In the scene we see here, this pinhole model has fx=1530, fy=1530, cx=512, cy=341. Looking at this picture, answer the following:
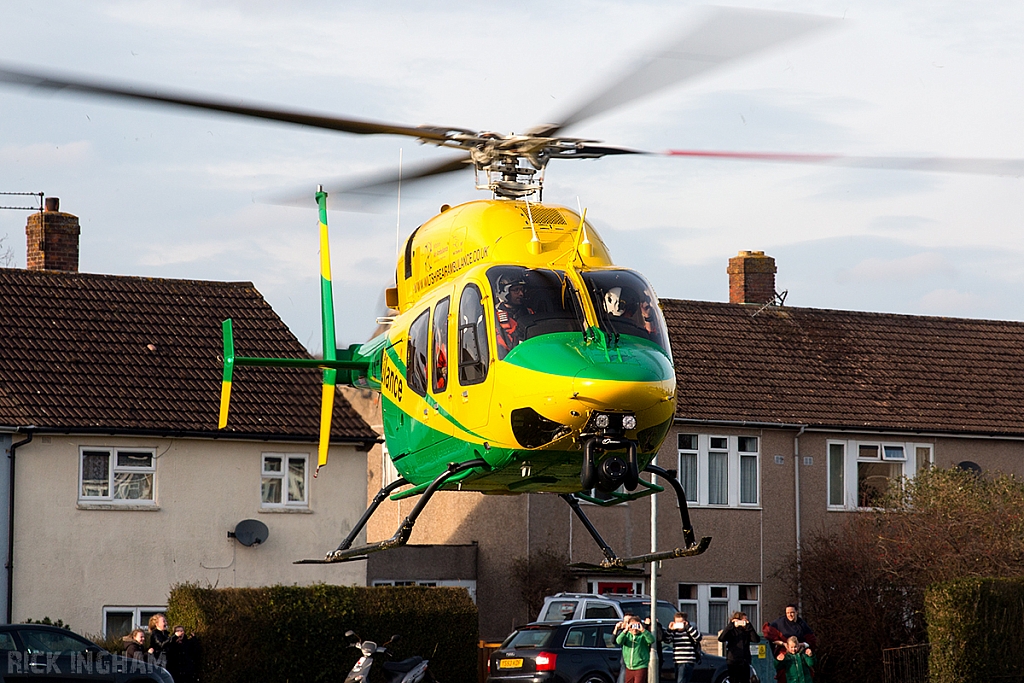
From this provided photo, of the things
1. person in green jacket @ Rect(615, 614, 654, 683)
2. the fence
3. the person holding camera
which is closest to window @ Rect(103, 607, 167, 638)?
person in green jacket @ Rect(615, 614, 654, 683)

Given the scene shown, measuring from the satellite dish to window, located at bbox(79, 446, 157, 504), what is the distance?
179cm

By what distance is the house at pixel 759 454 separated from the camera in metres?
34.8

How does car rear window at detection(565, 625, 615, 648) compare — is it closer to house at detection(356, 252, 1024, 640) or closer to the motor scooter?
the motor scooter

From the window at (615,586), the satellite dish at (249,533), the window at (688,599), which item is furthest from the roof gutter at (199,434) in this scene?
the window at (688,599)

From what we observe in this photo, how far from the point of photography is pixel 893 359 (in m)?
40.0

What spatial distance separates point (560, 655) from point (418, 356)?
33.4 ft

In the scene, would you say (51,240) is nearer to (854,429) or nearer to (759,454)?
(759,454)

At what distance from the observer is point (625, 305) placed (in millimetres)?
14273

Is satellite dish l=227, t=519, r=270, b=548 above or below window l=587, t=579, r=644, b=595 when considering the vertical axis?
above

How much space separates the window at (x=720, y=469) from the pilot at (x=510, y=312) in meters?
21.8

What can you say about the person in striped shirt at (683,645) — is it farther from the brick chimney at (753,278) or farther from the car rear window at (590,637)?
the brick chimney at (753,278)

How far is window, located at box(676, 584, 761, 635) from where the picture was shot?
3506 cm

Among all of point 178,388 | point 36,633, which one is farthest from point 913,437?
point 36,633

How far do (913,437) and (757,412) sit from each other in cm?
415
